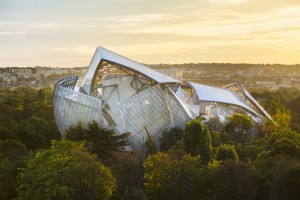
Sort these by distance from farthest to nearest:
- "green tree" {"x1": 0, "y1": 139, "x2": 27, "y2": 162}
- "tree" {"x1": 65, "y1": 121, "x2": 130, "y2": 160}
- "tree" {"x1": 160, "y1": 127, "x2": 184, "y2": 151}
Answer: "tree" {"x1": 160, "y1": 127, "x2": 184, "y2": 151} → "tree" {"x1": 65, "y1": 121, "x2": 130, "y2": 160} → "green tree" {"x1": 0, "y1": 139, "x2": 27, "y2": 162}

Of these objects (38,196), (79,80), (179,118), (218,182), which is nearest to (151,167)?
(218,182)

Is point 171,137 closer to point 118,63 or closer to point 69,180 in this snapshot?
point 118,63

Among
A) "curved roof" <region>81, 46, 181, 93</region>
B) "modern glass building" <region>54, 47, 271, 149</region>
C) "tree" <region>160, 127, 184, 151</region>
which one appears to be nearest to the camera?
"tree" <region>160, 127, 184, 151</region>

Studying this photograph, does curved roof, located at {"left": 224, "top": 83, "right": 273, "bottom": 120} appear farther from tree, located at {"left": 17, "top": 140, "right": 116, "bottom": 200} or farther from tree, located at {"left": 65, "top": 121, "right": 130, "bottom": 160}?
tree, located at {"left": 17, "top": 140, "right": 116, "bottom": 200}

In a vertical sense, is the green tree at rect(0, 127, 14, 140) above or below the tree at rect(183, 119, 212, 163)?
below

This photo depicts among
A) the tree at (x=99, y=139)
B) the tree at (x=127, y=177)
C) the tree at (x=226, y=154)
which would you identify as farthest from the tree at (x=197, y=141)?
the tree at (x=127, y=177)

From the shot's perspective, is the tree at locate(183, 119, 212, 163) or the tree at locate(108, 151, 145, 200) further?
the tree at locate(183, 119, 212, 163)

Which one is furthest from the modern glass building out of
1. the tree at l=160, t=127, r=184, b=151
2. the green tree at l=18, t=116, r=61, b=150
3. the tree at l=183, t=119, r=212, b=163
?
the tree at l=183, t=119, r=212, b=163
